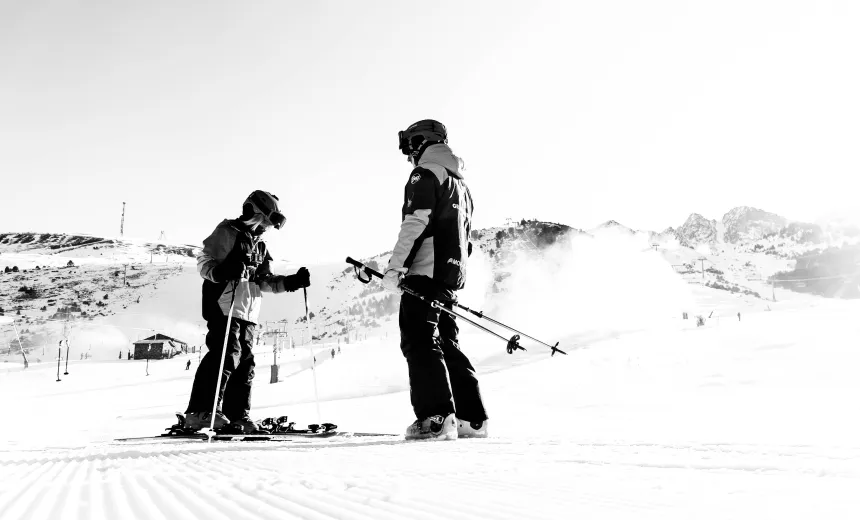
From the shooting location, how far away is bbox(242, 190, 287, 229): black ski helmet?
518 cm

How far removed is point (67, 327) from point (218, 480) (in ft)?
177

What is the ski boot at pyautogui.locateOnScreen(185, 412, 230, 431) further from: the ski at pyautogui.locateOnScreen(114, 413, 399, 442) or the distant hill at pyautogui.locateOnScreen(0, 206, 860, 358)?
the distant hill at pyautogui.locateOnScreen(0, 206, 860, 358)

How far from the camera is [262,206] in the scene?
5.19 m

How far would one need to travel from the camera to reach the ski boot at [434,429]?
3.37m

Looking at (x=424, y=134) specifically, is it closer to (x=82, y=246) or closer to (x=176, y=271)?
(x=176, y=271)

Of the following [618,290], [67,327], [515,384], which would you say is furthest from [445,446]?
[67,327]

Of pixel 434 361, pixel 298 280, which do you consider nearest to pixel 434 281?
pixel 434 361

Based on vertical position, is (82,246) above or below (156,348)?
above

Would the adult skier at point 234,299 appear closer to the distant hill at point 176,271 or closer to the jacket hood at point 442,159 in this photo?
the jacket hood at point 442,159

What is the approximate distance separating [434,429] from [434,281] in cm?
103

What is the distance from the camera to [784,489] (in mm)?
1546

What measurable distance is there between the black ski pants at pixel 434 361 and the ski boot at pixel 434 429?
4 cm

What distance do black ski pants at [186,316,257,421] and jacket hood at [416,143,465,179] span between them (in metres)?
2.36

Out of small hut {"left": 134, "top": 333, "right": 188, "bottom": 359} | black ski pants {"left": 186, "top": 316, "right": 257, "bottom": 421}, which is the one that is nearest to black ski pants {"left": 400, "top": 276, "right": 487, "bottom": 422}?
black ski pants {"left": 186, "top": 316, "right": 257, "bottom": 421}
